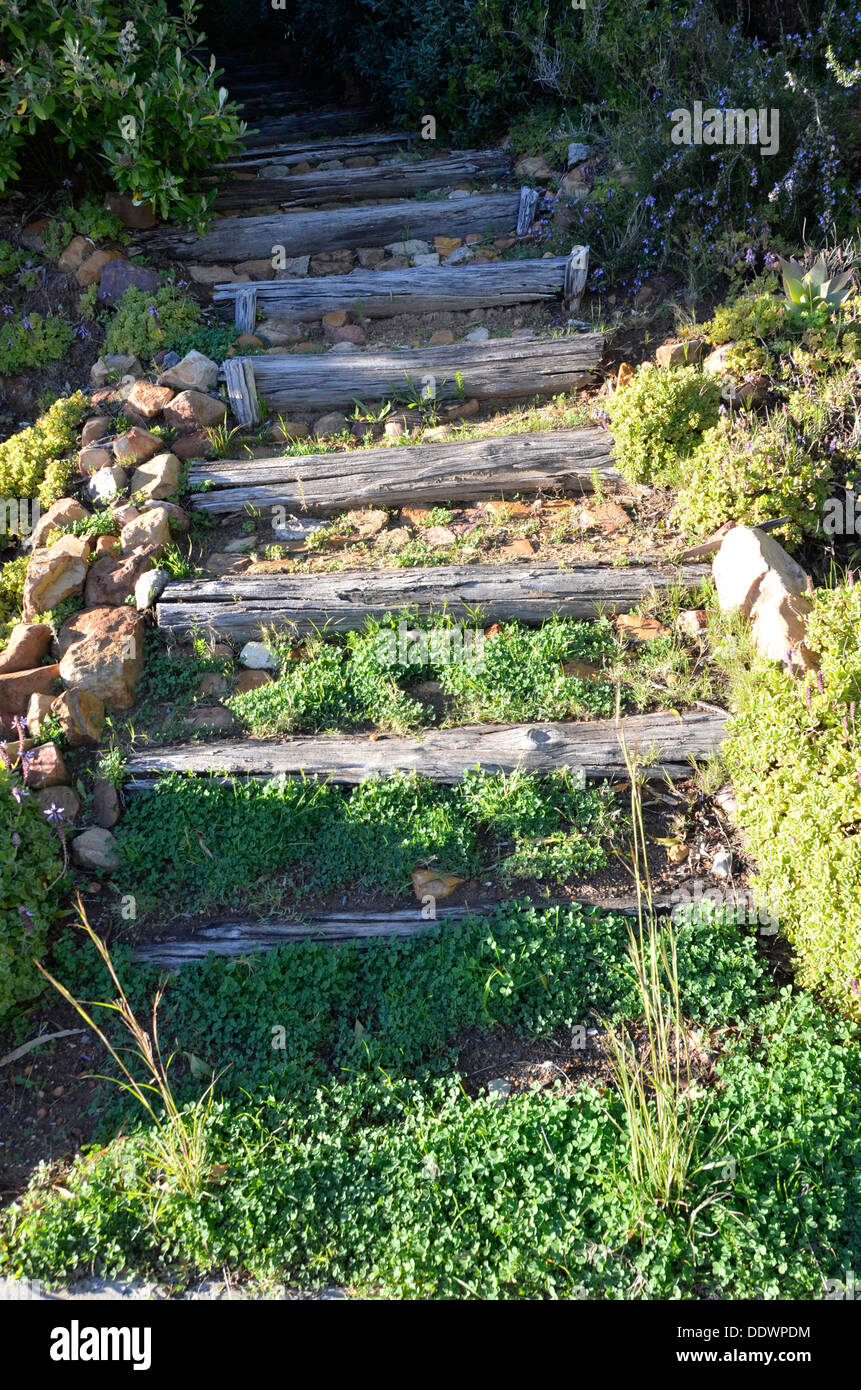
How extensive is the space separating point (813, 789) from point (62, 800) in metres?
3.33

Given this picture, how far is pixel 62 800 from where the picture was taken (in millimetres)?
4473

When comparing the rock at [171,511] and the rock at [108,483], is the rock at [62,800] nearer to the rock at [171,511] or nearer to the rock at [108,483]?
the rock at [171,511]

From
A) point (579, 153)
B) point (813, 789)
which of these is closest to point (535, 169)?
point (579, 153)

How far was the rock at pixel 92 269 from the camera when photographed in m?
6.97

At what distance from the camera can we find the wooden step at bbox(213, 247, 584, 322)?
6.93m

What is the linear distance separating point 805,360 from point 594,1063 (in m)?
4.10

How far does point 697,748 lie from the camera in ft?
14.9

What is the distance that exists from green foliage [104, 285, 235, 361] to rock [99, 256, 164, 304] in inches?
4.3

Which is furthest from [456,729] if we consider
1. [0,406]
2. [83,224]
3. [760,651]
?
[83,224]

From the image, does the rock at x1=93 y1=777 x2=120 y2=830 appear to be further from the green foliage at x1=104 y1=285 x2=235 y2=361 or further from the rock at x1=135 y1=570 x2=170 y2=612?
the green foliage at x1=104 y1=285 x2=235 y2=361

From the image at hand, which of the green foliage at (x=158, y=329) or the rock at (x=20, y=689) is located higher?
the green foliage at (x=158, y=329)

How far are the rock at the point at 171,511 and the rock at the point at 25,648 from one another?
3.02 feet

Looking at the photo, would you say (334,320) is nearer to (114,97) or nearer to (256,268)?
(256,268)

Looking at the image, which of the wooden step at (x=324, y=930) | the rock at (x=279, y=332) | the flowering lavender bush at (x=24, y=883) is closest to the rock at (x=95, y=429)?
the rock at (x=279, y=332)
